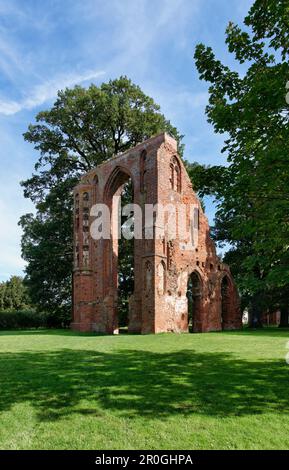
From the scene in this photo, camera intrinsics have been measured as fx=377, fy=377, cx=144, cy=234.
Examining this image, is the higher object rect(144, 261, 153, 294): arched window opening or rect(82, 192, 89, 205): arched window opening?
rect(82, 192, 89, 205): arched window opening

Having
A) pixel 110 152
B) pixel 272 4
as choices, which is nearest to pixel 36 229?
pixel 110 152

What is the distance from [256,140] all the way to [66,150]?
2179 cm

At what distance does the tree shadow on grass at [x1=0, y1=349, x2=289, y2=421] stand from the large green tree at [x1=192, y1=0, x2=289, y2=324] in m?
1.81

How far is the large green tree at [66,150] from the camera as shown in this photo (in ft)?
86.0

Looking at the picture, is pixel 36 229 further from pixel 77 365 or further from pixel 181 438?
pixel 181 438

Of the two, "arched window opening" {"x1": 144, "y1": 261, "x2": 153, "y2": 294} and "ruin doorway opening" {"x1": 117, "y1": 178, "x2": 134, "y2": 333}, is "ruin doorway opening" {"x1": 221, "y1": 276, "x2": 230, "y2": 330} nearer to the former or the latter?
"ruin doorway opening" {"x1": 117, "y1": 178, "x2": 134, "y2": 333}

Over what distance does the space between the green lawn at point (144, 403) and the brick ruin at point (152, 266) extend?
8785 mm

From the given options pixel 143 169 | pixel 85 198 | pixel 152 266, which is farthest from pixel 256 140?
pixel 85 198

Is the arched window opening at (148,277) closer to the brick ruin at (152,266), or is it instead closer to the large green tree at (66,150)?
the brick ruin at (152,266)

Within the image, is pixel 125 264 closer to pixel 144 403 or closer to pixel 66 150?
pixel 66 150

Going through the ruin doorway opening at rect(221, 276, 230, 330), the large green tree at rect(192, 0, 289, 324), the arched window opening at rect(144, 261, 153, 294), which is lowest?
the ruin doorway opening at rect(221, 276, 230, 330)

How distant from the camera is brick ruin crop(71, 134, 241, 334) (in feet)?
57.3

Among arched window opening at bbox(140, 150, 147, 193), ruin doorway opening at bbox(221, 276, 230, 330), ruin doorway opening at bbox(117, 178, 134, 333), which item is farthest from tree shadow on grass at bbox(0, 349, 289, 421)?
ruin doorway opening at bbox(117, 178, 134, 333)

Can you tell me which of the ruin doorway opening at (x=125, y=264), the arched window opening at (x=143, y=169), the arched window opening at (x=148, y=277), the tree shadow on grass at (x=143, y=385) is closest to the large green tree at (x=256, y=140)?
the tree shadow on grass at (x=143, y=385)
